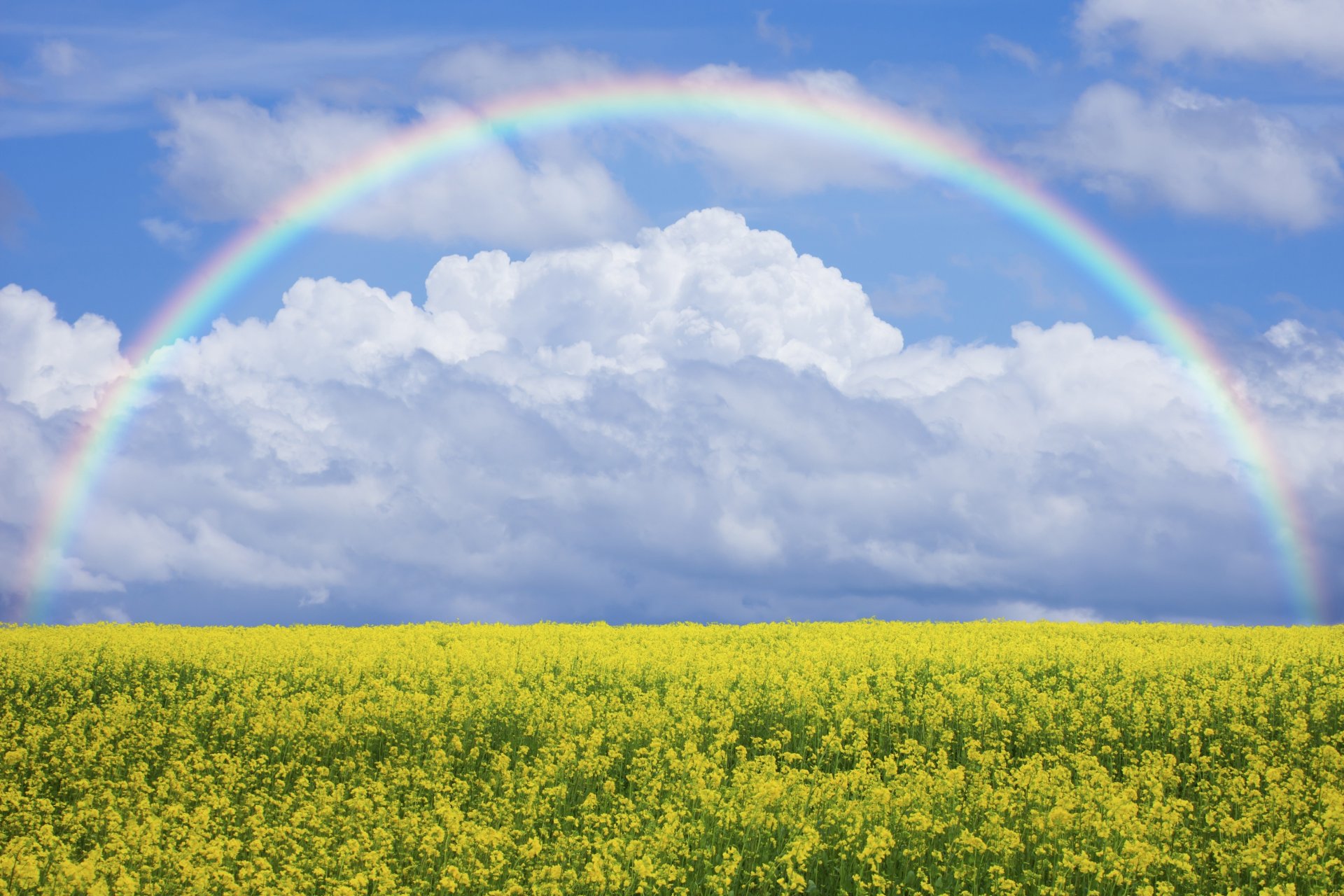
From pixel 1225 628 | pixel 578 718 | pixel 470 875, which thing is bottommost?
pixel 470 875

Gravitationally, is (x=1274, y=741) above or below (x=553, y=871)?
above

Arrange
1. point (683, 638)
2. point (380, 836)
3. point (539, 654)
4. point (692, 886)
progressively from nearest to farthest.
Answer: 1. point (692, 886)
2. point (380, 836)
3. point (539, 654)
4. point (683, 638)

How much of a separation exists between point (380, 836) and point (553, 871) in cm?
261

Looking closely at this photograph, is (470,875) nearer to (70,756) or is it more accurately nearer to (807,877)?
(807,877)

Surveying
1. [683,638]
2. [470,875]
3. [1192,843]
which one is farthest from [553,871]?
[683,638]

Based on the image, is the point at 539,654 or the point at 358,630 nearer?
the point at 539,654

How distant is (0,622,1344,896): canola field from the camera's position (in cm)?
1119

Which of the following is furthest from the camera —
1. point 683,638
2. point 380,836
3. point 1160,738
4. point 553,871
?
point 683,638

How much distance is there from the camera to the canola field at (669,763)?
11.2 metres

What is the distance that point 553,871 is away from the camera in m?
9.95

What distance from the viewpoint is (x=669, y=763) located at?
48.6 feet

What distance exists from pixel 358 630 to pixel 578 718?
12643mm

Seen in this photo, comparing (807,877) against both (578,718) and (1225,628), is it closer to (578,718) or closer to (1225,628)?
(578,718)

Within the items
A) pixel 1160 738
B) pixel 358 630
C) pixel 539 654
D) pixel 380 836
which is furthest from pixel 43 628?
pixel 1160 738
